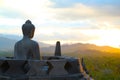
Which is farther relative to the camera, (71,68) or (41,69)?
(71,68)

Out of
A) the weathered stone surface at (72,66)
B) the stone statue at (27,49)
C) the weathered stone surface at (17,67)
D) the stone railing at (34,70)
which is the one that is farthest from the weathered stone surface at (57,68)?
the stone statue at (27,49)

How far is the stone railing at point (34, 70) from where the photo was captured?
14352mm

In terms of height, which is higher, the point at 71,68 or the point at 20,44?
the point at 20,44

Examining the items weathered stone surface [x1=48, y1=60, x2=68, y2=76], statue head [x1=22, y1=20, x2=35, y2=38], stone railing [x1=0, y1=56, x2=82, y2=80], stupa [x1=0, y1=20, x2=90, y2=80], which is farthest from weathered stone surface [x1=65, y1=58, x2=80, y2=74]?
statue head [x1=22, y1=20, x2=35, y2=38]

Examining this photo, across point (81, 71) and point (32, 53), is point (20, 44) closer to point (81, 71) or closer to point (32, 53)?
point (32, 53)

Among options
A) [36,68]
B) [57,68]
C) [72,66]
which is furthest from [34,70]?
[72,66]

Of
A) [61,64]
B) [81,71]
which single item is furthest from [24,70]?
[81,71]

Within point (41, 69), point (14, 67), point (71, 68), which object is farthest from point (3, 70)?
point (71, 68)

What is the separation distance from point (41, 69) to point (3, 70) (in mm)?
1650

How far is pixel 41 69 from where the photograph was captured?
1451 cm

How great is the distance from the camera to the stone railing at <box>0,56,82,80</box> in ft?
47.1

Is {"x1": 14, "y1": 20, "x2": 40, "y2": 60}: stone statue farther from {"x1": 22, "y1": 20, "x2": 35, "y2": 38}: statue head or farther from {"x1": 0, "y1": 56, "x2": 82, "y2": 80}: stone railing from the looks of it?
{"x1": 0, "y1": 56, "x2": 82, "y2": 80}: stone railing

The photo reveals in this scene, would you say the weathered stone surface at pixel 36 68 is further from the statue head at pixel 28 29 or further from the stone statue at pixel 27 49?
the statue head at pixel 28 29

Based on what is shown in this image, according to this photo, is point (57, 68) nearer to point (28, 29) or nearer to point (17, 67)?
point (17, 67)
